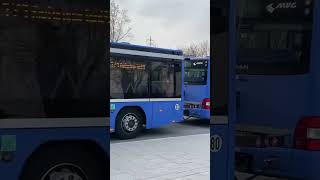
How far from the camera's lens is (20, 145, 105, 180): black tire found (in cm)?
479

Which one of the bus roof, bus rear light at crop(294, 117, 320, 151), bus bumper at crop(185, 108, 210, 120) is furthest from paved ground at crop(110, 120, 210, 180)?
bus rear light at crop(294, 117, 320, 151)

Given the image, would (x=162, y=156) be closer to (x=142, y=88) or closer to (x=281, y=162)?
(x=142, y=88)

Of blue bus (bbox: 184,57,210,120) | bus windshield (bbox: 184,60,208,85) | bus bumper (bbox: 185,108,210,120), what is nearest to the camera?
bus bumper (bbox: 185,108,210,120)

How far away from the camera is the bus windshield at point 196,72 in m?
17.6

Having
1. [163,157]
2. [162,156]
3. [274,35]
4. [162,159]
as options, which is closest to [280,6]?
[274,35]

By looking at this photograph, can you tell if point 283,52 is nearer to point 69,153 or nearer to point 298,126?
point 298,126

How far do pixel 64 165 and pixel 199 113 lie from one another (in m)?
12.4

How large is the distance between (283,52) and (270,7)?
601 millimetres

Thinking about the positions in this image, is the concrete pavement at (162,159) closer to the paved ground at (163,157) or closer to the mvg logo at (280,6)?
the paved ground at (163,157)

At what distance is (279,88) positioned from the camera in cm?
595

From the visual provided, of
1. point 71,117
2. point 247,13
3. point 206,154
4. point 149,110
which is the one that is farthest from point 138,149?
point 71,117

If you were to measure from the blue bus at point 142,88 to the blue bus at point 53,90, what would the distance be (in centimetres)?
764

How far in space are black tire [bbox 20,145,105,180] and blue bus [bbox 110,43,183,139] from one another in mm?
7716

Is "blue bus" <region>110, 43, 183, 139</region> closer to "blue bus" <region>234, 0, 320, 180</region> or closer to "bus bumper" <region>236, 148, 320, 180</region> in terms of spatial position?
"blue bus" <region>234, 0, 320, 180</region>
